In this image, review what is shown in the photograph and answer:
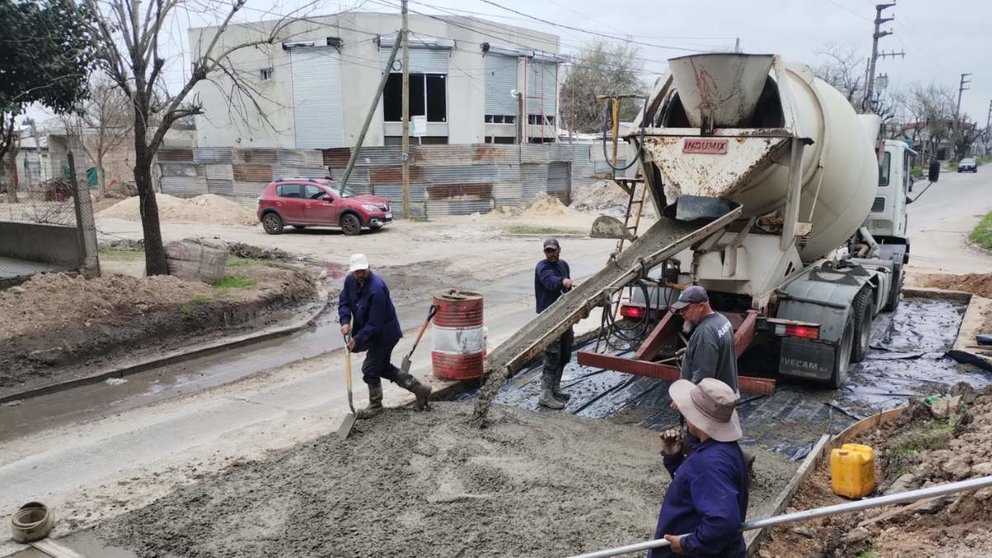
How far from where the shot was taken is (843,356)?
8.23 meters

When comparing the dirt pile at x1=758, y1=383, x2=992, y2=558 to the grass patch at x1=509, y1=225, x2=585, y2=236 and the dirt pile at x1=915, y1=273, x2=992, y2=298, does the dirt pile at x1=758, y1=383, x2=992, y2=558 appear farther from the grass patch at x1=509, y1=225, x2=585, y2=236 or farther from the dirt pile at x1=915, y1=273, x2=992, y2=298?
the grass patch at x1=509, y1=225, x2=585, y2=236

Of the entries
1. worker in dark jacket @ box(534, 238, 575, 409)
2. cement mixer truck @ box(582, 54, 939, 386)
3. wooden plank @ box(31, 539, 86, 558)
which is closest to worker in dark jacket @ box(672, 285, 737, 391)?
cement mixer truck @ box(582, 54, 939, 386)

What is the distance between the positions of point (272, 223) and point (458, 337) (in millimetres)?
17902

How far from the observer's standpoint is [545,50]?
39.4 m

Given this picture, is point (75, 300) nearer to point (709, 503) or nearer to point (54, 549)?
point (54, 549)

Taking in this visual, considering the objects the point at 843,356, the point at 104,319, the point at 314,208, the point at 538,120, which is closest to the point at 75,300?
the point at 104,319

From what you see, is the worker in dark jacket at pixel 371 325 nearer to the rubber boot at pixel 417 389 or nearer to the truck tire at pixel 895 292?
the rubber boot at pixel 417 389

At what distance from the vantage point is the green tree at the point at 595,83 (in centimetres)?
5812

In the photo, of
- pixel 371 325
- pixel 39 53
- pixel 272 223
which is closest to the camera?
pixel 371 325

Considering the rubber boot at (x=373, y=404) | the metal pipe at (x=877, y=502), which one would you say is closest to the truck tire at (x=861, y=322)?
the rubber boot at (x=373, y=404)

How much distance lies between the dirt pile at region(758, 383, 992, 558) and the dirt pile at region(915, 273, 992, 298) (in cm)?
889

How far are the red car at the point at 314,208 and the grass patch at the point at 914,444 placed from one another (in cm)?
1950

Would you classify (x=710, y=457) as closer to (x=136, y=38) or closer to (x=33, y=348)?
(x=33, y=348)

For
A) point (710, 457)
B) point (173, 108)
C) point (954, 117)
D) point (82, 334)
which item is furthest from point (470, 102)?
point (954, 117)
